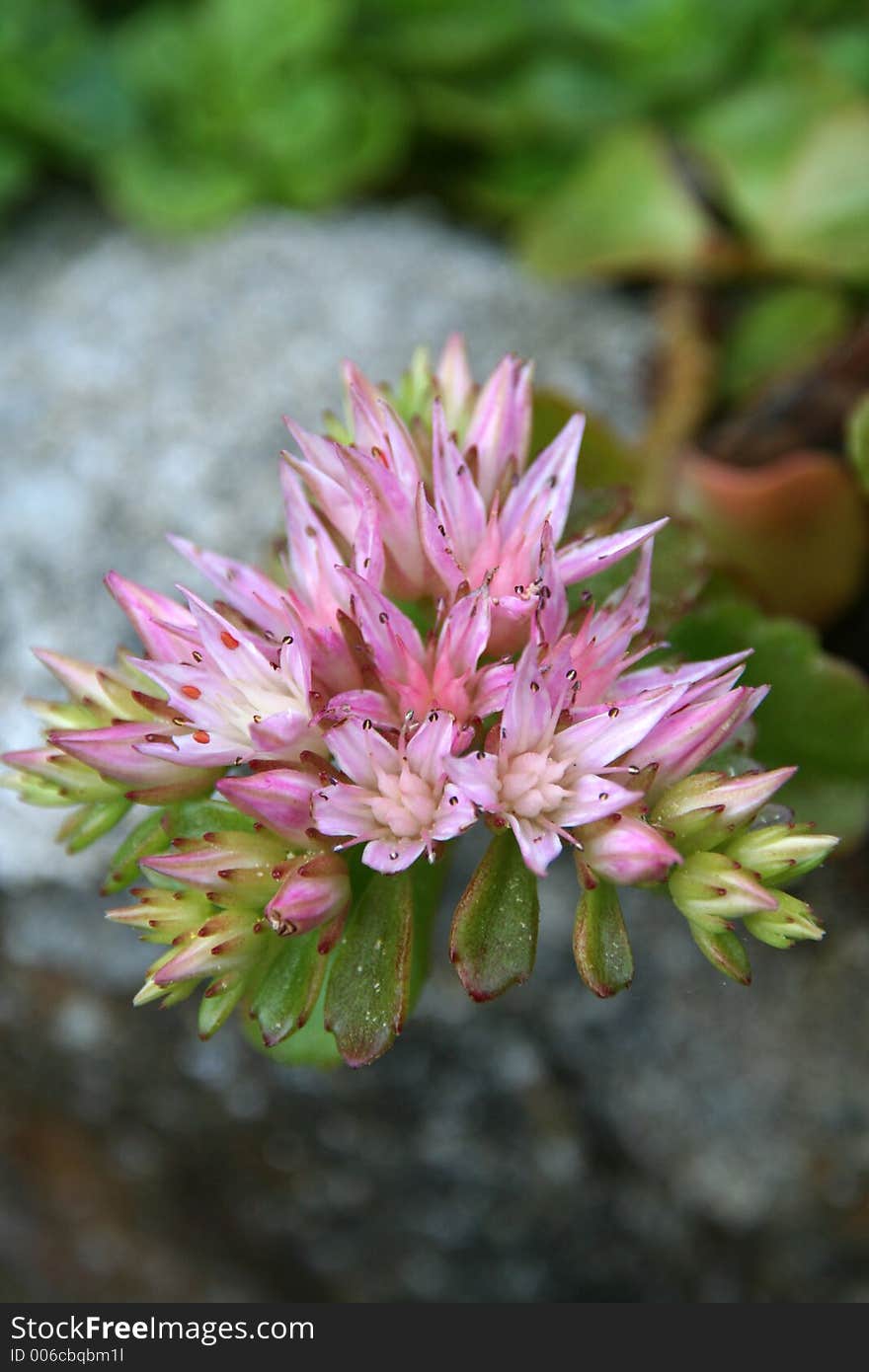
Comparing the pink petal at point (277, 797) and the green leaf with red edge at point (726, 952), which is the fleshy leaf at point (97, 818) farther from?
the green leaf with red edge at point (726, 952)

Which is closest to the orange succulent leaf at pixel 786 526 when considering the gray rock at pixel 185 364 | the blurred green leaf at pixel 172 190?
the gray rock at pixel 185 364

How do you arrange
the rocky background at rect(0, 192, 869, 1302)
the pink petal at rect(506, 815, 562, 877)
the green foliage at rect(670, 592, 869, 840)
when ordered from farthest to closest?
1. the rocky background at rect(0, 192, 869, 1302)
2. the green foliage at rect(670, 592, 869, 840)
3. the pink petal at rect(506, 815, 562, 877)

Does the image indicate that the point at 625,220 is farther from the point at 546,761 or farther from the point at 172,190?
the point at 546,761

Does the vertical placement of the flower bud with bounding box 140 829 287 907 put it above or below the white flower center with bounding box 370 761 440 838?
below

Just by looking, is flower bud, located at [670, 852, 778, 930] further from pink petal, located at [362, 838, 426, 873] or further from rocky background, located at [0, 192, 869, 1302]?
rocky background, located at [0, 192, 869, 1302]

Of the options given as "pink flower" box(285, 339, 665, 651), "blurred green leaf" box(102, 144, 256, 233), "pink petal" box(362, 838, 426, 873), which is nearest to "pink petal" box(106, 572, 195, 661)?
"pink flower" box(285, 339, 665, 651)

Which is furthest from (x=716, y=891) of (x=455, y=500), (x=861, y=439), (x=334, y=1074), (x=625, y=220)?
(x=625, y=220)

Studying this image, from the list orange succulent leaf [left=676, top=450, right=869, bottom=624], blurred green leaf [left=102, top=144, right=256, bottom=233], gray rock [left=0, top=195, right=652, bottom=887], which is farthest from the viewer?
blurred green leaf [left=102, top=144, right=256, bottom=233]
